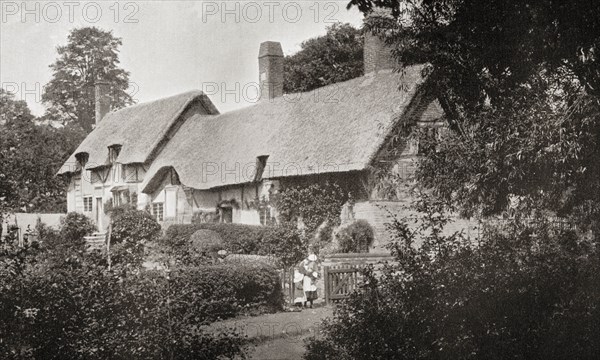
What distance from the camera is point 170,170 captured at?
3719cm

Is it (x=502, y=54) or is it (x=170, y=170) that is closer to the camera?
(x=502, y=54)

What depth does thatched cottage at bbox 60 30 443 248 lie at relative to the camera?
85.7ft

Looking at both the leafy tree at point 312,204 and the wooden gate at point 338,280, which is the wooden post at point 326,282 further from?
the leafy tree at point 312,204

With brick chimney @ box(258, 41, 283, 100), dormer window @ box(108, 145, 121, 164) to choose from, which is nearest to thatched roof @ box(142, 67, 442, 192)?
brick chimney @ box(258, 41, 283, 100)

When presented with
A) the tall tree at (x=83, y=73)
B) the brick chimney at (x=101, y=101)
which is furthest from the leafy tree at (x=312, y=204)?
the tall tree at (x=83, y=73)

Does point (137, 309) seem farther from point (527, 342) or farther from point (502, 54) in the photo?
point (502, 54)

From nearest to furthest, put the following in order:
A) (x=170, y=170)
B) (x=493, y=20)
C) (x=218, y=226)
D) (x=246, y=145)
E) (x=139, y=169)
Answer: (x=493, y=20), (x=218, y=226), (x=246, y=145), (x=170, y=170), (x=139, y=169)

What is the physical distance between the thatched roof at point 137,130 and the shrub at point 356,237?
17601 mm

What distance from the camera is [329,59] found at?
1822 inches

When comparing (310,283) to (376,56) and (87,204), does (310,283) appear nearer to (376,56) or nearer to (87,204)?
(376,56)

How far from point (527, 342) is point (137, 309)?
17.4 ft

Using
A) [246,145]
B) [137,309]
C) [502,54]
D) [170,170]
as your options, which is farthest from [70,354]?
[170,170]

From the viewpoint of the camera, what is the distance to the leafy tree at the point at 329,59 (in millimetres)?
45719

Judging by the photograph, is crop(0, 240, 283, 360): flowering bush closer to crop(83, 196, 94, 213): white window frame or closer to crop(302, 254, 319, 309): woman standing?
crop(302, 254, 319, 309): woman standing
